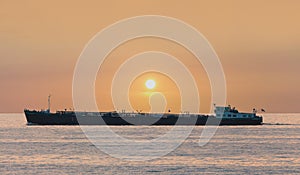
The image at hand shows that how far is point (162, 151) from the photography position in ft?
356

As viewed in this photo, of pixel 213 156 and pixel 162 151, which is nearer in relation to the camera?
pixel 213 156

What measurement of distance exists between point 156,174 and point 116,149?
3769cm

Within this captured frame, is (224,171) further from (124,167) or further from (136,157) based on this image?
(136,157)

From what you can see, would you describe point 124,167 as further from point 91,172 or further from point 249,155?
point 249,155

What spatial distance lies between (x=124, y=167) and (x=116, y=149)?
3065 centimetres

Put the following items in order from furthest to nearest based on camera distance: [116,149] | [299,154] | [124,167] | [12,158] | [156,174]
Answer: [116,149]
[299,154]
[12,158]
[124,167]
[156,174]

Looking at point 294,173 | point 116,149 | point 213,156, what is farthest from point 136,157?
point 294,173

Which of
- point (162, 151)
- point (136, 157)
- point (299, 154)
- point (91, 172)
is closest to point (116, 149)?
point (162, 151)

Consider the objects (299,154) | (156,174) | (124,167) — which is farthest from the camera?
(299,154)

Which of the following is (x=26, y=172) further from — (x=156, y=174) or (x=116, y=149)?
(x=116, y=149)

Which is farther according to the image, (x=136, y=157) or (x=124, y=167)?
(x=136, y=157)

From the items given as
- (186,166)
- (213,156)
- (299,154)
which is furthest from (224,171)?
(299,154)

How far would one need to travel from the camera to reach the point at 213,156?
99062 millimetres

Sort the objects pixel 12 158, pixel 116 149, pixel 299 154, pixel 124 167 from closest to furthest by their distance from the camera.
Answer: pixel 124 167 < pixel 12 158 < pixel 299 154 < pixel 116 149
